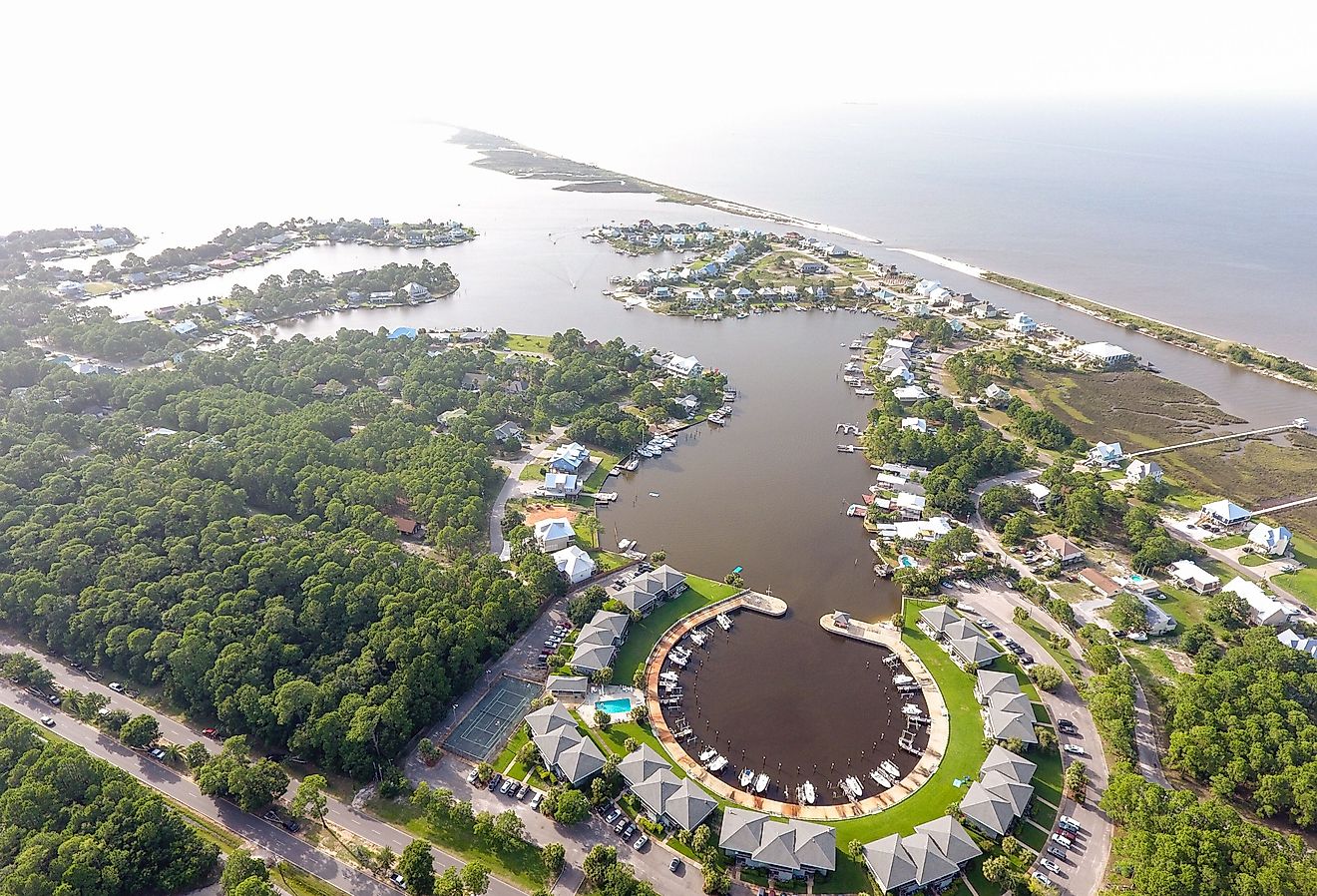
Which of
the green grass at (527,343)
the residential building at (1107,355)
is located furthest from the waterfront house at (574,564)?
the residential building at (1107,355)

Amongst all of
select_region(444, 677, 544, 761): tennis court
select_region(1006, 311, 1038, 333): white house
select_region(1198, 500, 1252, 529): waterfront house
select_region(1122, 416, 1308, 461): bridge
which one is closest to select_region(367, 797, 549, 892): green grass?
select_region(444, 677, 544, 761): tennis court

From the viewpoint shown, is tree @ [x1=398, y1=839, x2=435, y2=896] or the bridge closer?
tree @ [x1=398, y1=839, x2=435, y2=896]

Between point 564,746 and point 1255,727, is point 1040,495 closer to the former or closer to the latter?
point 1255,727

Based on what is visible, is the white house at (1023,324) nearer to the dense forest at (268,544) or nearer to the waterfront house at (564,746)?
the dense forest at (268,544)

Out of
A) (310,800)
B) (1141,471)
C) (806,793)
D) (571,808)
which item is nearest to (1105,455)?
(1141,471)

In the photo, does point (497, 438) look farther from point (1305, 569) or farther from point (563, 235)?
point (563, 235)

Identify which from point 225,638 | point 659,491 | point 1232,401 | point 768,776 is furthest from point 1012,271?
point 225,638

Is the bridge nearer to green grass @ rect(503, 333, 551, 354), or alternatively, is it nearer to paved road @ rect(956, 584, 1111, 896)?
paved road @ rect(956, 584, 1111, 896)
